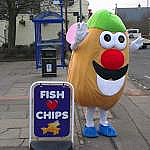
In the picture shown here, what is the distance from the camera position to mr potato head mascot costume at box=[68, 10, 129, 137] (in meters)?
6.89

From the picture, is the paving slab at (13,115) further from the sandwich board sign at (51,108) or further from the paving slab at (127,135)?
the sandwich board sign at (51,108)

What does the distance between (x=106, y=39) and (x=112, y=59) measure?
0.31 metres

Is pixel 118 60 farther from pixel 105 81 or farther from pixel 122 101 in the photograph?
pixel 122 101

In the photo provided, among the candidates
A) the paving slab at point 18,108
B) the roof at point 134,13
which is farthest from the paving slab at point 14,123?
the roof at point 134,13

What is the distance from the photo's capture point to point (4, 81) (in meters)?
16.1

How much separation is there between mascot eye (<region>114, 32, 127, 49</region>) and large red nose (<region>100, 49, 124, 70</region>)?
0.08 metres

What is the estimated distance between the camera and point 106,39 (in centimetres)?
689

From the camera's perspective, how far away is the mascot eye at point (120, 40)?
6896 mm

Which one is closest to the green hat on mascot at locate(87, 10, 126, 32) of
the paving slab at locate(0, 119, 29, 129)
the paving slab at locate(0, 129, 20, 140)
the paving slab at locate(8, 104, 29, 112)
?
the paving slab at locate(0, 129, 20, 140)

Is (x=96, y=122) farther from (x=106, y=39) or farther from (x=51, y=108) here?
(x=51, y=108)

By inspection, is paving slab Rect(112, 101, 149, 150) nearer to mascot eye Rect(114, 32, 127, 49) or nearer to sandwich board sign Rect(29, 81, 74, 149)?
sandwich board sign Rect(29, 81, 74, 149)

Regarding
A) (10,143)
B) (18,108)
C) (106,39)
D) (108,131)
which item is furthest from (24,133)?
(18,108)

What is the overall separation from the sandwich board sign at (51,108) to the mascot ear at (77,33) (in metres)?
0.98

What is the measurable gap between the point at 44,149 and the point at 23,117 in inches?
112
